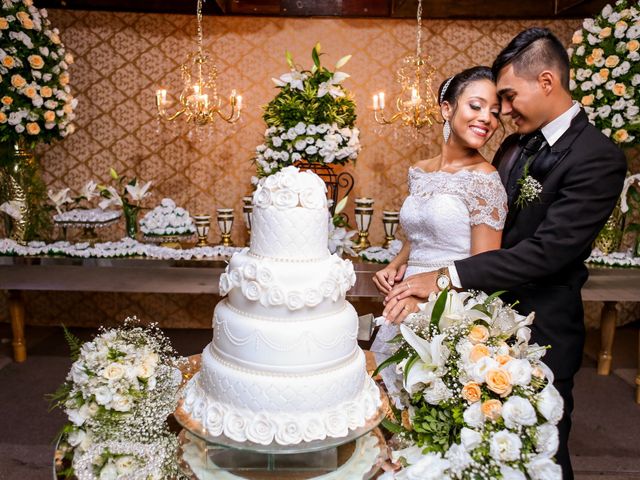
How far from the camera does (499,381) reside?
1.53 metres

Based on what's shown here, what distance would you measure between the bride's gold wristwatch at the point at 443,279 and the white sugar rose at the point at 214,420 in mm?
1039

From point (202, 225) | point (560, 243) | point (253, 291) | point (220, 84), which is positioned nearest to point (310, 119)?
point (202, 225)

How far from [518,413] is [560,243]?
1.02 m

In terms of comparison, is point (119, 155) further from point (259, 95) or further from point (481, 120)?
point (481, 120)

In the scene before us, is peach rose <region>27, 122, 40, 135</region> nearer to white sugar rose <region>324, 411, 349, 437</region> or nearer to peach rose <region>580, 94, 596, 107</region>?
white sugar rose <region>324, 411, 349, 437</region>

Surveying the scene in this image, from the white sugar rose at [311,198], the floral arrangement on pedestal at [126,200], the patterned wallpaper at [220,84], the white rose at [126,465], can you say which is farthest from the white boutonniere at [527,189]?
the patterned wallpaper at [220,84]

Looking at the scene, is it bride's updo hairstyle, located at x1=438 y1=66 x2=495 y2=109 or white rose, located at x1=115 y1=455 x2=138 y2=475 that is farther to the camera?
bride's updo hairstyle, located at x1=438 y1=66 x2=495 y2=109

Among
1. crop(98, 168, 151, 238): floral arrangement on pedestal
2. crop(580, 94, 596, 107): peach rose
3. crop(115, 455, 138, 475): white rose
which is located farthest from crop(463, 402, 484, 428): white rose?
crop(98, 168, 151, 238): floral arrangement on pedestal

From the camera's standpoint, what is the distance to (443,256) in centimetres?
272

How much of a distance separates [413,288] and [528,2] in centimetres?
473

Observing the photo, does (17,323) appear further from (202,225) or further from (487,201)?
(487,201)

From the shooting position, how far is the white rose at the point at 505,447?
4.68ft

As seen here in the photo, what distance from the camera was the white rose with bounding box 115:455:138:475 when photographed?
67.6 inches

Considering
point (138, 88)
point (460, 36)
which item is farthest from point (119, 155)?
point (460, 36)
